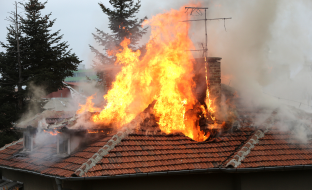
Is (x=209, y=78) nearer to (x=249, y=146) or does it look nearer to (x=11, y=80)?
(x=249, y=146)

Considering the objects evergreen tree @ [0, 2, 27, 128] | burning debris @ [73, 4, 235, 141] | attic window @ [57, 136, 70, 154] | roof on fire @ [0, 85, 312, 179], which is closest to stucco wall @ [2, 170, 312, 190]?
roof on fire @ [0, 85, 312, 179]

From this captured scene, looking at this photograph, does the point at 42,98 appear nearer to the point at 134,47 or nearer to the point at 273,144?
the point at 134,47

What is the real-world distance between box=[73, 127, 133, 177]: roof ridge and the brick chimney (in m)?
3.19

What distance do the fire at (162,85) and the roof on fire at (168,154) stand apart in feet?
2.62

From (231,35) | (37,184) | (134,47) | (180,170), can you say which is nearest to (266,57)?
(231,35)

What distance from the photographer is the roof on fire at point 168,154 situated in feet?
27.9

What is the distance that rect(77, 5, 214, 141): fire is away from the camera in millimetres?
10891

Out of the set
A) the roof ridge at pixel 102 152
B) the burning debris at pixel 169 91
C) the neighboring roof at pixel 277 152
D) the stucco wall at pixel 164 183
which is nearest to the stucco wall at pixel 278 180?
the neighboring roof at pixel 277 152

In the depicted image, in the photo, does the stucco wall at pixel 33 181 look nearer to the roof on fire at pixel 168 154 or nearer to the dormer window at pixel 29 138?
the roof on fire at pixel 168 154

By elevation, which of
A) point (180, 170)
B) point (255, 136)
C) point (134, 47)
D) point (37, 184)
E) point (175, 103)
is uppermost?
point (134, 47)

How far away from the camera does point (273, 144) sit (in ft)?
34.1

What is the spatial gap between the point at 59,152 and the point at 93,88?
1853 cm

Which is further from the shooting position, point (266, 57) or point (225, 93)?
point (266, 57)

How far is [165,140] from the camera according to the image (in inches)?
400
